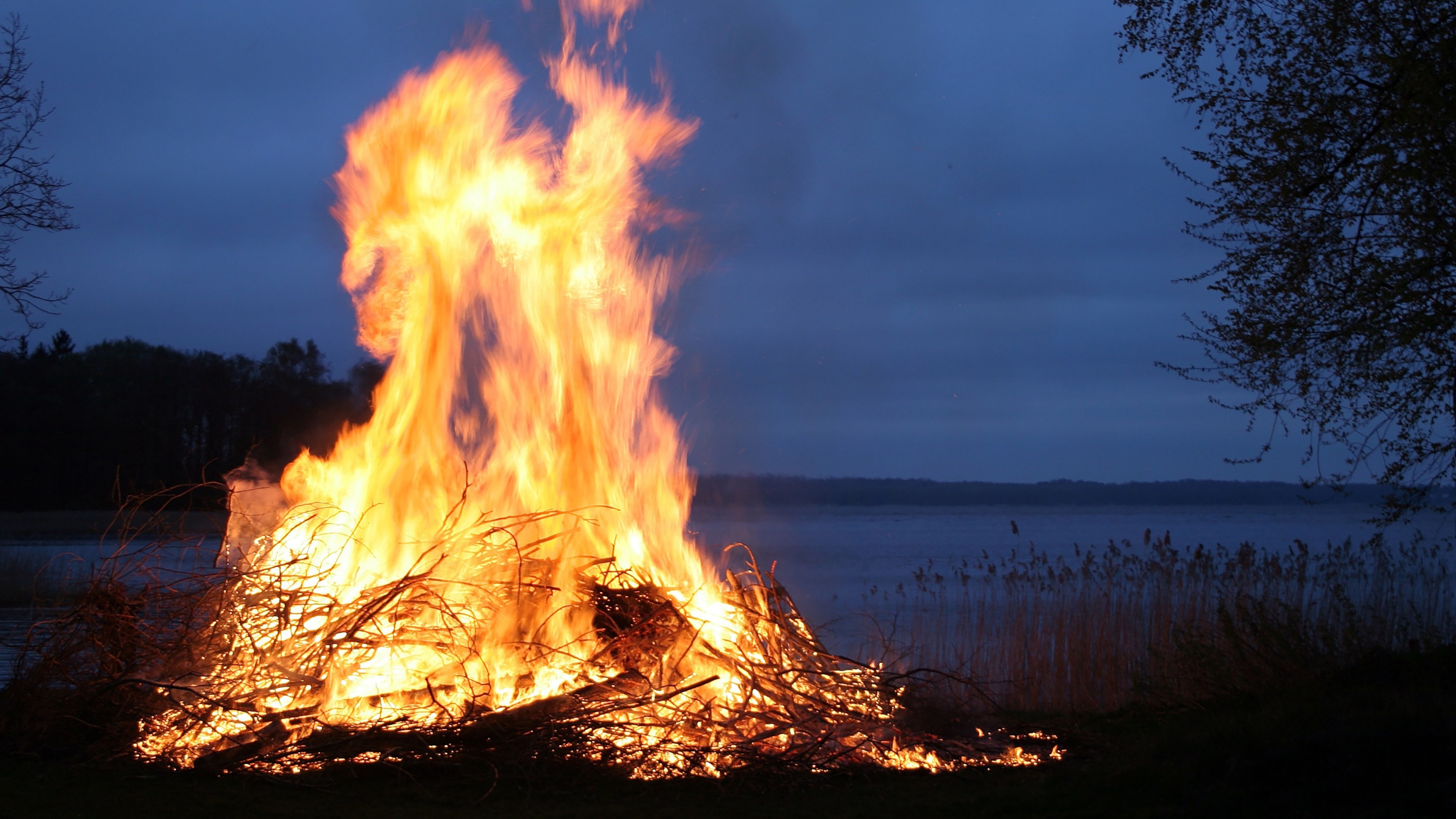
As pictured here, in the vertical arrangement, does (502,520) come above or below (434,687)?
above

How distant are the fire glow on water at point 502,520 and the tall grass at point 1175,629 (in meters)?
1.90

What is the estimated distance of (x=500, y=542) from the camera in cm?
689

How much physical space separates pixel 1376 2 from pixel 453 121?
21.7 feet

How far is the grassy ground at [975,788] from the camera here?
452 centimetres

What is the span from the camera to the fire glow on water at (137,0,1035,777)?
574cm

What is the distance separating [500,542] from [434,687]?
122 centimetres

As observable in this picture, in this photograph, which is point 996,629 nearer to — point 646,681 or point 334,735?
point 646,681

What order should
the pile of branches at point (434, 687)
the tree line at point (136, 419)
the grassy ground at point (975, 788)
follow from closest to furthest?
the grassy ground at point (975, 788)
the pile of branches at point (434, 687)
the tree line at point (136, 419)

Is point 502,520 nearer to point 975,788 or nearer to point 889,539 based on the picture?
point 975,788

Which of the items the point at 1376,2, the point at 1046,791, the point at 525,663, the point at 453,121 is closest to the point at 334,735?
the point at 525,663

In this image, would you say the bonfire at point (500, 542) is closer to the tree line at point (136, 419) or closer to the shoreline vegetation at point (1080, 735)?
the shoreline vegetation at point (1080, 735)

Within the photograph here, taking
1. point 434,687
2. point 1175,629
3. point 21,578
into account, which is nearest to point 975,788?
point 434,687

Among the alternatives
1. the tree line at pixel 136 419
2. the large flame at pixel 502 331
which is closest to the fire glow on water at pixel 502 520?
the large flame at pixel 502 331

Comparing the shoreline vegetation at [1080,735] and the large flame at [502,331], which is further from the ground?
the large flame at [502,331]
